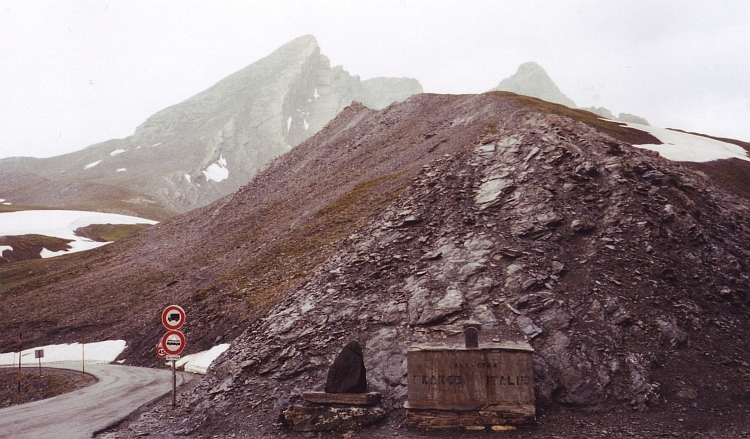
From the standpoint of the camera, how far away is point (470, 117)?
182 feet

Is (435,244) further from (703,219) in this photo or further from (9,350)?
(9,350)

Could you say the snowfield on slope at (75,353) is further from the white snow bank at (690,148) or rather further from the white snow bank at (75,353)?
the white snow bank at (690,148)

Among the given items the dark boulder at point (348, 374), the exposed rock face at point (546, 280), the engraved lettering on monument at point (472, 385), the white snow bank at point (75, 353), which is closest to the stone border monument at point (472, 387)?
the engraved lettering on monument at point (472, 385)

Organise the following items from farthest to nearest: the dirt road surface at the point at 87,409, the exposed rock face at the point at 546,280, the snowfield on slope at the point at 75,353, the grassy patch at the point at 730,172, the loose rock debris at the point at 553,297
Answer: the snowfield on slope at the point at 75,353 → the grassy patch at the point at 730,172 → the exposed rock face at the point at 546,280 → the dirt road surface at the point at 87,409 → the loose rock debris at the point at 553,297

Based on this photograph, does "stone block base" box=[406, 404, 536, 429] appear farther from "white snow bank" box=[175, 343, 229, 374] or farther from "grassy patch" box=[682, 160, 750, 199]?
"grassy patch" box=[682, 160, 750, 199]

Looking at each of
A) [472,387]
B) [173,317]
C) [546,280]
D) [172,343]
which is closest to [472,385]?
[472,387]

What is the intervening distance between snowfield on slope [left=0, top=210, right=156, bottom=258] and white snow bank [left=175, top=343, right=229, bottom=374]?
83210mm

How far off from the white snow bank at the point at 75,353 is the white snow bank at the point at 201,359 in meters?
11.8

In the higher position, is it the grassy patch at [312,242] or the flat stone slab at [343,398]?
the grassy patch at [312,242]

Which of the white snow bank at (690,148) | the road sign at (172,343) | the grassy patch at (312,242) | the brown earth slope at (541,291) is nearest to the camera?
the brown earth slope at (541,291)

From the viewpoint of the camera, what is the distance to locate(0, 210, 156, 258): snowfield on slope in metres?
111

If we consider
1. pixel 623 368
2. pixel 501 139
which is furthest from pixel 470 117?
pixel 623 368

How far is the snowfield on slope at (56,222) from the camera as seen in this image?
11081cm

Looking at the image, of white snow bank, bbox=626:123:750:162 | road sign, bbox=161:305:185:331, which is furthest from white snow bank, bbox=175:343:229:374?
white snow bank, bbox=626:123:750:162
